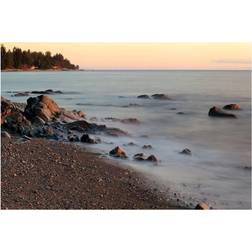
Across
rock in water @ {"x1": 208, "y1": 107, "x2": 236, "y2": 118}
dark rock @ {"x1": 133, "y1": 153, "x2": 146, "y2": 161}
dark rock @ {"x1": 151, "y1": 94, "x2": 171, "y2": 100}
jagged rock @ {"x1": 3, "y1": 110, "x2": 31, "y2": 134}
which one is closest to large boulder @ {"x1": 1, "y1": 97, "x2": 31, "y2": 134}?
jagged rock @ {"x1": 3, "y1": 110, "x2": 31, "y2": 134}

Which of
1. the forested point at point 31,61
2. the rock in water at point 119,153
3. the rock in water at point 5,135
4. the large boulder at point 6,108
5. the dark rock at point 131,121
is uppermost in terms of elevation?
the forested point at point 31,61

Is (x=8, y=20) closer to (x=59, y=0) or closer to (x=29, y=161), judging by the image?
(x=59, y=0)

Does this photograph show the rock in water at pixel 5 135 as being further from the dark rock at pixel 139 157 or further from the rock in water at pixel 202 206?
the rock in water at pixel 202 206

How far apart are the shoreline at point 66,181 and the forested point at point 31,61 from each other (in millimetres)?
475

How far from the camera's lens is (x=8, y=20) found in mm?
3559

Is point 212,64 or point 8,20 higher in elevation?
point 8,20

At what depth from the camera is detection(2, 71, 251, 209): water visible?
3.59m

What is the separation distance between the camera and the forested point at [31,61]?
11.9ft

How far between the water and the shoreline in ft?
0.37

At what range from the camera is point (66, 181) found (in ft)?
12.0

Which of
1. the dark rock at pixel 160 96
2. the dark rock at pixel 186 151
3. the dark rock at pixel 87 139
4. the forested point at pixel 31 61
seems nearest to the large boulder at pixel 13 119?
the forested point at pixel 31 61
